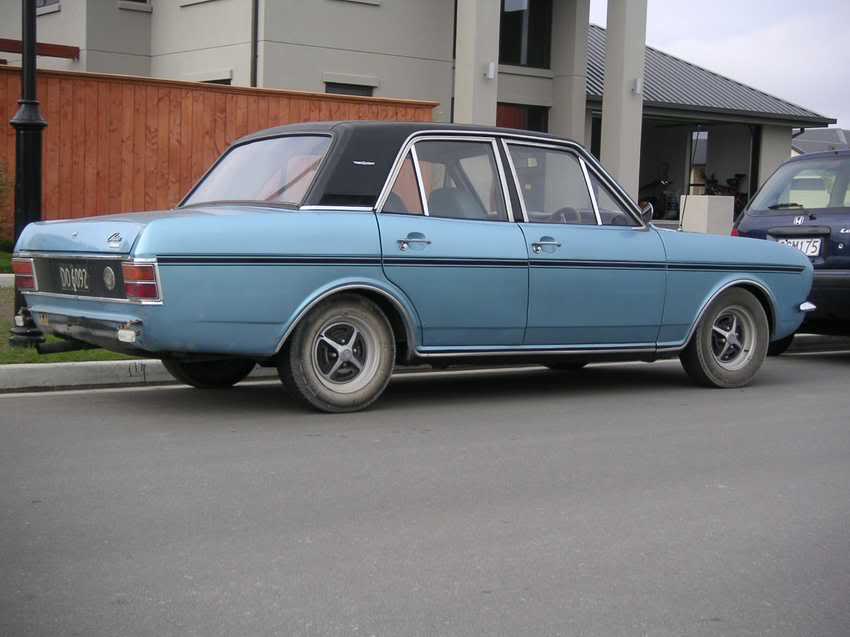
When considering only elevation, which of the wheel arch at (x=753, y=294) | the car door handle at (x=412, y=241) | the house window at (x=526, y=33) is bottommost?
the wheel arch at (x=753, y=294)

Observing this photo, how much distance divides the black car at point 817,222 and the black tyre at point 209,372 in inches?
187

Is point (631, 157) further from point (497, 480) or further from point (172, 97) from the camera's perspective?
point (497, 480)

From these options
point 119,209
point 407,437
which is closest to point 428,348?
point 407,437

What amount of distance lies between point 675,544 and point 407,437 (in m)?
2.22

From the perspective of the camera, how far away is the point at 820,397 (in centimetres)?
874

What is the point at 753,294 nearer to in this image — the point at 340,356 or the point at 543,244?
the point at 543,244

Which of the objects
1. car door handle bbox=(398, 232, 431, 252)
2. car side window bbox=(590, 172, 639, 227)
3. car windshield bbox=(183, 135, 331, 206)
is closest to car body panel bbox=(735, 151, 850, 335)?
car side window bbox=(590, 172, 639, 227)

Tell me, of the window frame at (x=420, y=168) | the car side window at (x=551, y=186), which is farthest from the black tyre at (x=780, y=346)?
the window frame at (x=420, y=168)

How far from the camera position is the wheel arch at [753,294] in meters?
8.73

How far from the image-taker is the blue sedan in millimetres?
6723

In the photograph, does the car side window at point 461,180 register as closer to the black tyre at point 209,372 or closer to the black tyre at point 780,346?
the black tyre at point 209,372

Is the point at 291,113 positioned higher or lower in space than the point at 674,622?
higher

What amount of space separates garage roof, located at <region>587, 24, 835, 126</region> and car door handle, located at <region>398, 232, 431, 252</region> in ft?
62.1

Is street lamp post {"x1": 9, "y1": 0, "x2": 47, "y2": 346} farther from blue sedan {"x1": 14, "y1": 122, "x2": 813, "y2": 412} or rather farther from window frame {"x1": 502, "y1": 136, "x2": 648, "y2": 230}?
window frame {"x1": 502, "y1": 136, "x2": 648, "y2": 230}
